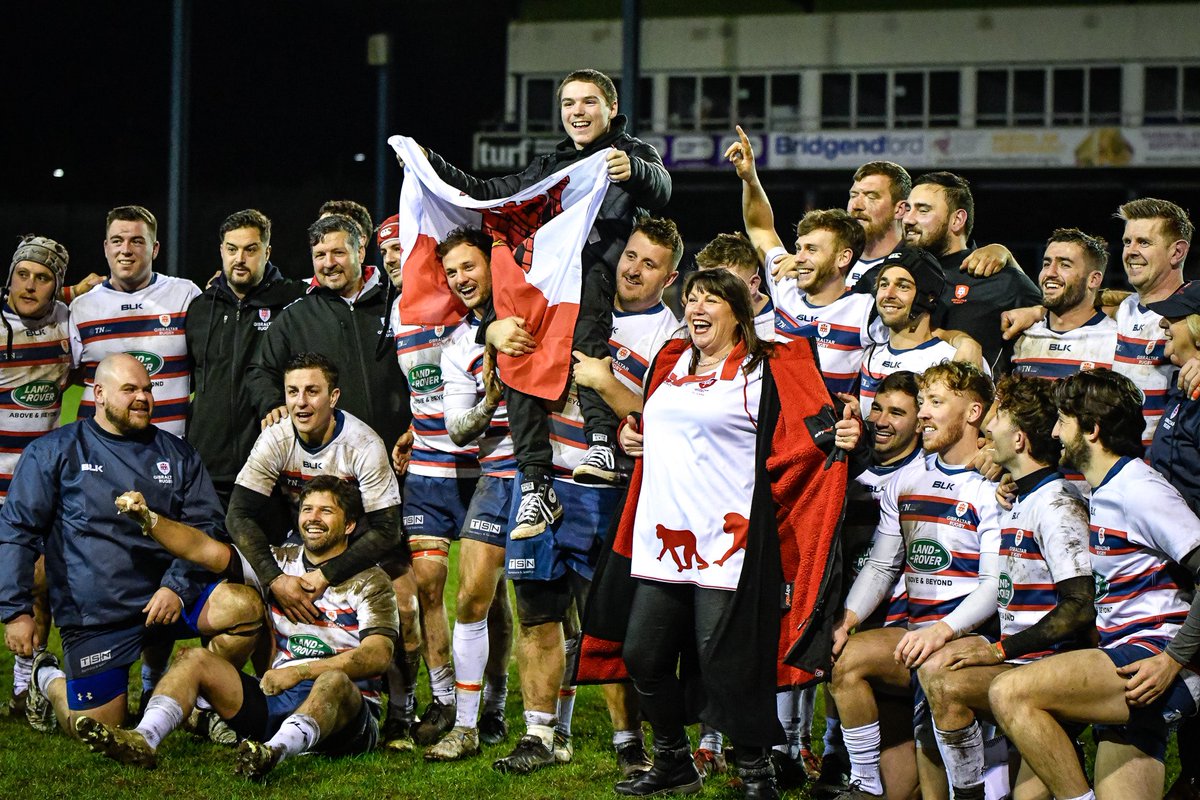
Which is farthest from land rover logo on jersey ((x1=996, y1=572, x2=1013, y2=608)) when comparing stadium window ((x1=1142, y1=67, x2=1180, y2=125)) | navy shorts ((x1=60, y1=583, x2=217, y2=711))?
stadium window ((x1=1142, y1=67, x2=1180, y2=125))

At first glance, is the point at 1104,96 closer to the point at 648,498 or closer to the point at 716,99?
the point at 716,99

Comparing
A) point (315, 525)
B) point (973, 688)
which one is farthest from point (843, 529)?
point (315, 525)

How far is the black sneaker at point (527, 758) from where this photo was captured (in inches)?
227

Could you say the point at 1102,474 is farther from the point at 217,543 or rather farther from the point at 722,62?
the point at 722,62

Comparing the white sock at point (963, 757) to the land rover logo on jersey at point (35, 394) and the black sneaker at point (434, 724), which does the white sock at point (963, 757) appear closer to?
the black sneaker at point (434, 724)

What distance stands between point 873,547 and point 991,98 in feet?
108

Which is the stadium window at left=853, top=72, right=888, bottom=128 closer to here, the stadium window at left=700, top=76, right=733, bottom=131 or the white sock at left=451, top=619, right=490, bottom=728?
the stadium window at left=700, top=76, right=733, bottom=131

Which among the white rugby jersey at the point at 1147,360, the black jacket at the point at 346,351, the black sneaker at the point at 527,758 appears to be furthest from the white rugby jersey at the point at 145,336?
the white rugby jersey at the point at 1147,360

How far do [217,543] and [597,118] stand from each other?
2569 mm

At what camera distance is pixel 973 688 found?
4719 mm

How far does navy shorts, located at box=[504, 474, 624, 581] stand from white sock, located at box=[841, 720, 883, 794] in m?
1.32

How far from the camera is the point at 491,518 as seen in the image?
6066 millimetres

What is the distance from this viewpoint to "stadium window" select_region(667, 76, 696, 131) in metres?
38.0

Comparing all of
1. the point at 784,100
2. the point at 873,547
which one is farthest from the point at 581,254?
the point at 784,100
